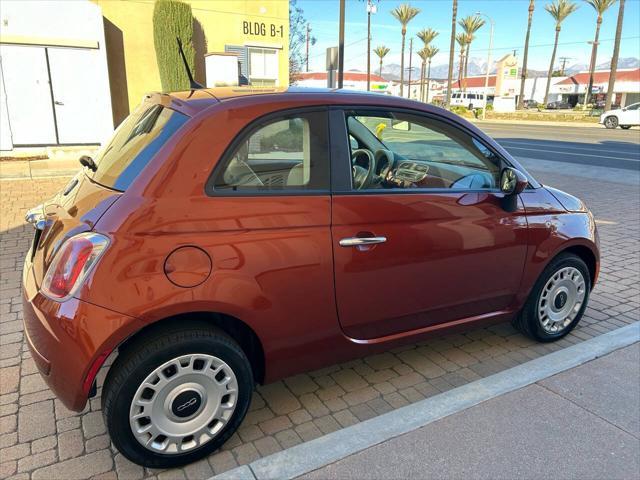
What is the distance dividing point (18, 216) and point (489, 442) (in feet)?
21.4

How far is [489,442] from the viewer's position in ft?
8.71

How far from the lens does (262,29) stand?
14.2m

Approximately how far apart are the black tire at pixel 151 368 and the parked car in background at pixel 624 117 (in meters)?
29.9

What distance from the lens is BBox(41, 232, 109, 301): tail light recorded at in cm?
214

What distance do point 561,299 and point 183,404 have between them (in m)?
2.81

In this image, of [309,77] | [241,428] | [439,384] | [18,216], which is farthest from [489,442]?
[309,77]

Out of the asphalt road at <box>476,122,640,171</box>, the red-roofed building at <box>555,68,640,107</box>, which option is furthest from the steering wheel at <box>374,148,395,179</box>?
the red-roofed building at <box>555,68,640,107</box>

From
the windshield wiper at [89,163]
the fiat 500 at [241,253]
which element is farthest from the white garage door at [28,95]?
the windshield wiper at [89,163]

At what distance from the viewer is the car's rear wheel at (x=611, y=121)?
92.3 feet

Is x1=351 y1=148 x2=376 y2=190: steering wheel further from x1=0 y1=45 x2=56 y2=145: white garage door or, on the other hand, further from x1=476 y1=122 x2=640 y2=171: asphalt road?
x1=476 y1=122 x2=640 y2=171: asphalt road

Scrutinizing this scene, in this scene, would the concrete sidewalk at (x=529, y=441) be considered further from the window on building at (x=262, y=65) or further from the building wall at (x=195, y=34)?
the window on building at (x=262, y=65)

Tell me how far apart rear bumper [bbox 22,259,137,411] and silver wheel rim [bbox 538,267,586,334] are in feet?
9.37

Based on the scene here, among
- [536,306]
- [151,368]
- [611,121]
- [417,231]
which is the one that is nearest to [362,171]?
[417,231]

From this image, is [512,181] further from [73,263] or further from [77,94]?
[77,94]
